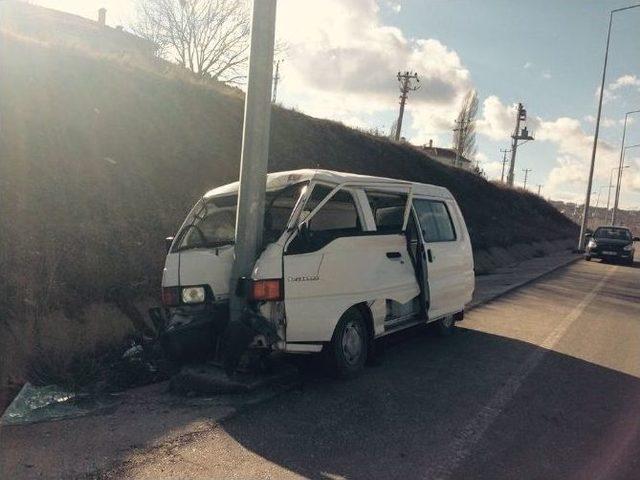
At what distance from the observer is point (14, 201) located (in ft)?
23.9

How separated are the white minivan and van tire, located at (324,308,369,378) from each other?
10 millimetres

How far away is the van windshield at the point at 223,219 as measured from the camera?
557 centimetres

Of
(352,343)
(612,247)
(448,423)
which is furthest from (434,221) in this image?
(612,247)

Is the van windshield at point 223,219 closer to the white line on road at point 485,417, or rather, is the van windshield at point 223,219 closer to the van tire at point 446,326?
the white line on road at point 485,417

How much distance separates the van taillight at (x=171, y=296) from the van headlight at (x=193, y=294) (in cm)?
7

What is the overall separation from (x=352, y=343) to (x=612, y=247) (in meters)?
20.7

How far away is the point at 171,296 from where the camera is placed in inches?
208

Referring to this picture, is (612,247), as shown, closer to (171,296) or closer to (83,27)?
(171,296)

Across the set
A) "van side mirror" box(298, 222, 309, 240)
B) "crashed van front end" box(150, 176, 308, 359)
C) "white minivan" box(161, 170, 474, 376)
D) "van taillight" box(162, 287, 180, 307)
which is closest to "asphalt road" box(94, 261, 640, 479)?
"white minivan" box(161, 170, 474, 376)

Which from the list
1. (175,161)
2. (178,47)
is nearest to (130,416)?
(175,161)

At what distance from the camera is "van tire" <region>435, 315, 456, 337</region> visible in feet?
24.6

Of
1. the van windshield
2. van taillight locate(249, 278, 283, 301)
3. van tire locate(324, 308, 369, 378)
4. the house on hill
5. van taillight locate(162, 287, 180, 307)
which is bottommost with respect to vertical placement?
van tire locate(324, 308, 369, 378)

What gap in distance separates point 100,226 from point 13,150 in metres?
1.79

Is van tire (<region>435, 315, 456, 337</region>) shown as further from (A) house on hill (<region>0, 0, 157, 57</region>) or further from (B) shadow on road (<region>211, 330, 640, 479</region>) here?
(A) house on hill (<region>0, 0, 157, 57</region>)
